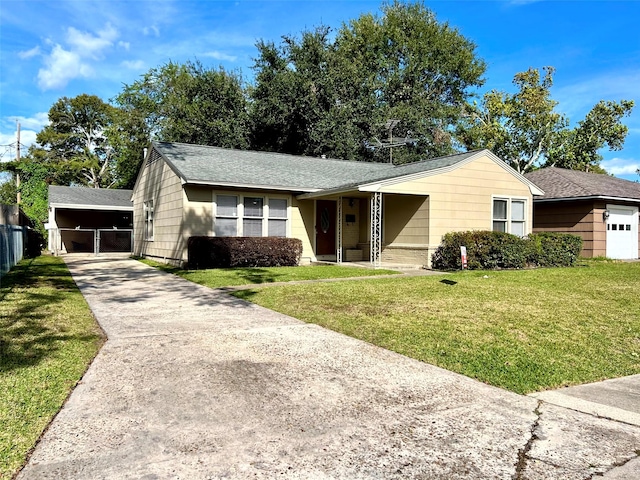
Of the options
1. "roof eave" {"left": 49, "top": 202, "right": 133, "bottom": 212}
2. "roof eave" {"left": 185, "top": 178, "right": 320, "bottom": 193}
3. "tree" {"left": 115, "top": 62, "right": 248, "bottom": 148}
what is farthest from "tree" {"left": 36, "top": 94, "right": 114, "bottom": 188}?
"roof eave" {"left": 185, "top": 178, "right": 320, "bottom": 193}

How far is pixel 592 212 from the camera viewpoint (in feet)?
59.1

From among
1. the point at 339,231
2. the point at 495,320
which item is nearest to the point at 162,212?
the point at 339,231

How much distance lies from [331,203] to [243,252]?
14.2 ft

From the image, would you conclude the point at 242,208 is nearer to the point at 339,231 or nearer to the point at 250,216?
the point at 250,216

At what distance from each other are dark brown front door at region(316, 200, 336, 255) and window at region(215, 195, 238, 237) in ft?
10.2

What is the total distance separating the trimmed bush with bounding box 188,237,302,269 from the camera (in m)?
13.5

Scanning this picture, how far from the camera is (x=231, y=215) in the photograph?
14.7 metres

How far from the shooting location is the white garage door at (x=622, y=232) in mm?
18766

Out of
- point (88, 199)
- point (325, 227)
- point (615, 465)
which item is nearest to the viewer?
point (615, 465)

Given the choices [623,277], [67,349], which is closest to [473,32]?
[623,277]

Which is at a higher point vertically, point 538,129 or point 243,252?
point 538,129

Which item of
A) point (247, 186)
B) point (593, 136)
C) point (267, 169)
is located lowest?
point (247, 186)

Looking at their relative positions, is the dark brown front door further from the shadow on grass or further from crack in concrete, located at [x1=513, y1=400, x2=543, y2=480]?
crack in concrete, located at [x1=513, y1=400, x2=543, y2=480]

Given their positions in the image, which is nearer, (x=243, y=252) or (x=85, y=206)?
(x=243, y=252)
